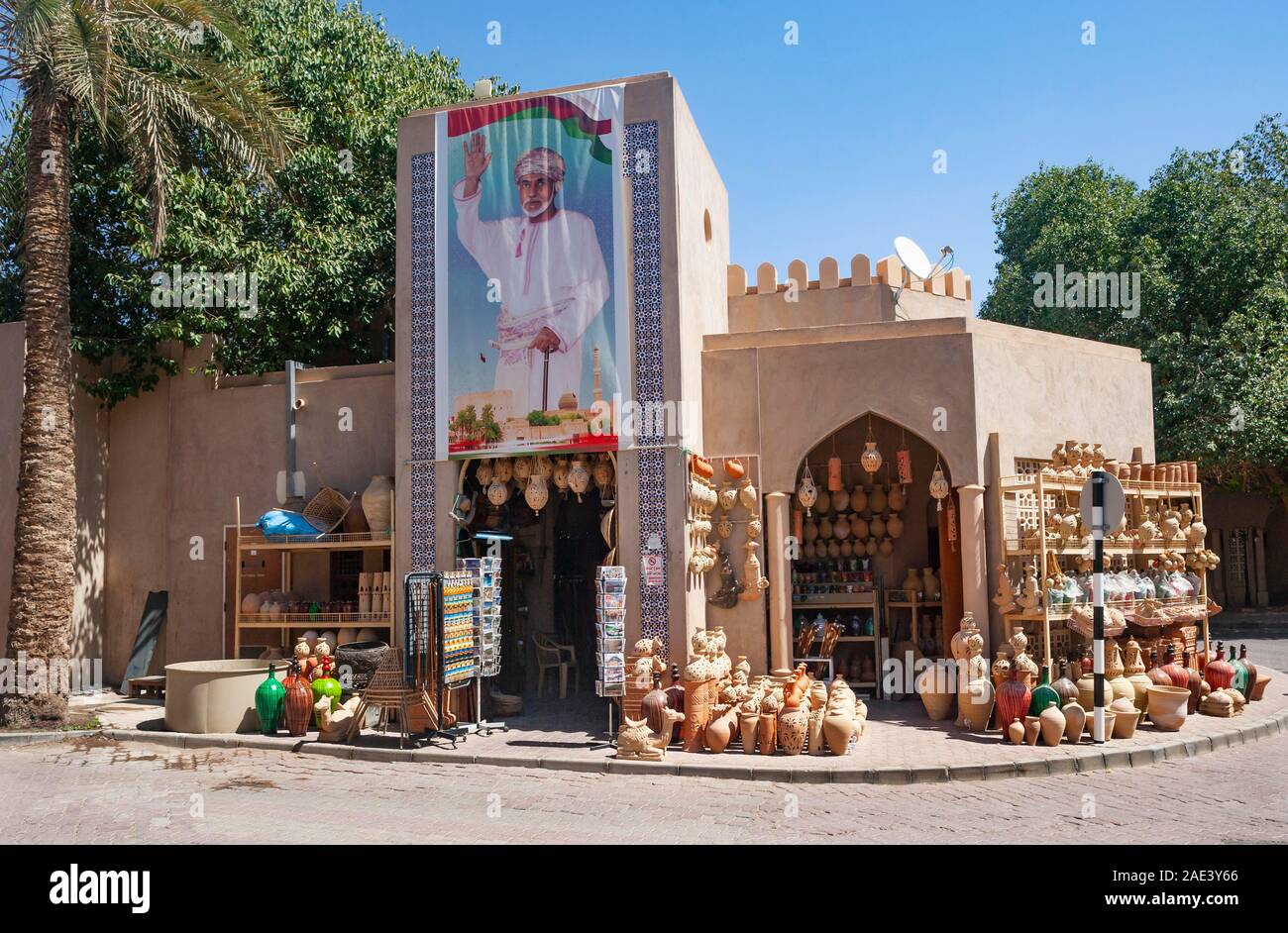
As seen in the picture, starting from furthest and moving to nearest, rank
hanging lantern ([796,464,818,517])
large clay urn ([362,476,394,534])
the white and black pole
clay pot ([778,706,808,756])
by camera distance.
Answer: large clay urn ([362,476,394,534]) < hanging lantern ([796,464,818,517]) < clay pot ([778,706,808,756]) < the white and black pole

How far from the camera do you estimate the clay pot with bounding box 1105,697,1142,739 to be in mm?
11242

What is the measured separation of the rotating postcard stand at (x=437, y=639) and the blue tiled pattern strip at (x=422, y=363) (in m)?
2.13

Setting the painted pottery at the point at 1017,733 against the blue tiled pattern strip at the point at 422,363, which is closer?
the painted pottery at the point at 1017,733

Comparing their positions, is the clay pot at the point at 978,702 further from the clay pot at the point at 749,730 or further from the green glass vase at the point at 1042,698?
the clay pot at the point at 749,730

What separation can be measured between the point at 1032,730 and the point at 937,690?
1654 millimetres

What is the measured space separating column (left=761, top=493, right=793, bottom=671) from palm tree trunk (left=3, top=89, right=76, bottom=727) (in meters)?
9.20

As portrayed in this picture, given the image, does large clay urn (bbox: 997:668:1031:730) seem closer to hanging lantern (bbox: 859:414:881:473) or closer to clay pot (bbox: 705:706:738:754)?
clay pot (bbox: 705:706:738:754)

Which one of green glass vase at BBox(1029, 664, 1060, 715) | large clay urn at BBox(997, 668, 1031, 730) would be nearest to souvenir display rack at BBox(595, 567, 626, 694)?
large clay urn at BBox(997, 668, 1031, 730)

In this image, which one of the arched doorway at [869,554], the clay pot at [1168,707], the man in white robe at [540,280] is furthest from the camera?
the arched doorway at [869,554]

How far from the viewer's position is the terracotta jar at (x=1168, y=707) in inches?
459

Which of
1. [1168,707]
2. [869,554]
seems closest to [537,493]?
[869,554]

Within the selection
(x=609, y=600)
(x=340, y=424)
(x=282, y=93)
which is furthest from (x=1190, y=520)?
(x=282, y=93)

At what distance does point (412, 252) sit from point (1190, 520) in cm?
1170

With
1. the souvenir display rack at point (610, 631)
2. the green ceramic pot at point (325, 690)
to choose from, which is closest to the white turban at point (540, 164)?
the souvenir display rack at point (610, 631)
